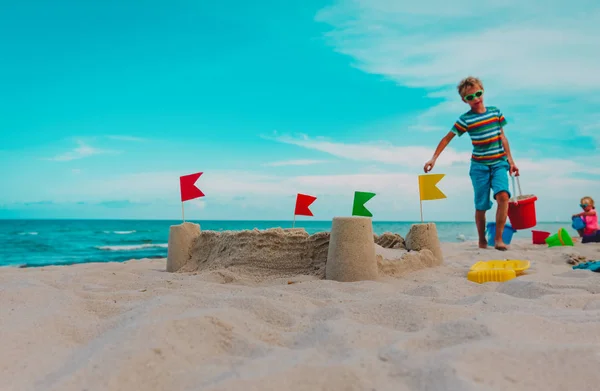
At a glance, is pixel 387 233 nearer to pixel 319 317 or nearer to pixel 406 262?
pixel 406 262

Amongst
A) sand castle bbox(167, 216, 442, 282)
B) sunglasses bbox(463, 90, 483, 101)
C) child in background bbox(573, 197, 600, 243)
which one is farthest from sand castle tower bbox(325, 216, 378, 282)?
child in background bbox(573, 197, 600, 243)

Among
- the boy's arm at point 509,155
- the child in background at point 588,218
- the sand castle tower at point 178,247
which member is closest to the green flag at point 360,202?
the sand castle tower at point 178,247

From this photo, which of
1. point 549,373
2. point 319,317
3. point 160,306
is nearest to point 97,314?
point 160,306

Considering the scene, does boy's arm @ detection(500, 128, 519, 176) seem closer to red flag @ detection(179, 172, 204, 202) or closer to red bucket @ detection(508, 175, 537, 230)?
red bucket @ detection(508, 175, 537, 230)

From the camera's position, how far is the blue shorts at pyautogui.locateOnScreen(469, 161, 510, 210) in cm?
543

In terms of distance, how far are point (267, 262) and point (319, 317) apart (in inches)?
64.6

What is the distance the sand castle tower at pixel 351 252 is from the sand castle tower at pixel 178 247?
5.00 feet

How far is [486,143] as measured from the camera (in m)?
5.48

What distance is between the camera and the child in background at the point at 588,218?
6996mm

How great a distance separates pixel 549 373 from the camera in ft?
4.36

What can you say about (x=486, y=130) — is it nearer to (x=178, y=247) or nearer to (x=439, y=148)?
(x=439, y=148)

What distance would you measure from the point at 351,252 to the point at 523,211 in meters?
3.28

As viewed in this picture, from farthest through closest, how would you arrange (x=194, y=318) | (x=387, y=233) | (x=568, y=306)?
1. (x=387, y=233)
2. (x=568, y=306)
3. (x=194, y=318)

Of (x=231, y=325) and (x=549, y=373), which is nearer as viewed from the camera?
(x=549, y=373)
